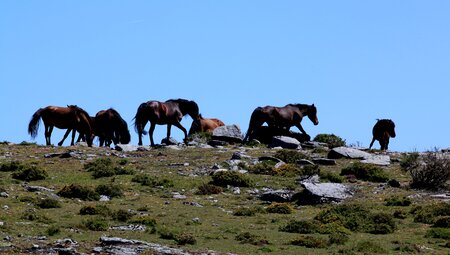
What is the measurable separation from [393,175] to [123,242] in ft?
63.0

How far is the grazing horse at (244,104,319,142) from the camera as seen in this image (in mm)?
50469

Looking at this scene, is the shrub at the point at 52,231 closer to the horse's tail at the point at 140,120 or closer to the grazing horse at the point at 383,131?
the horse's tail at the point at 140,120

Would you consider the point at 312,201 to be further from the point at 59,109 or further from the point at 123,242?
the point at 59,109

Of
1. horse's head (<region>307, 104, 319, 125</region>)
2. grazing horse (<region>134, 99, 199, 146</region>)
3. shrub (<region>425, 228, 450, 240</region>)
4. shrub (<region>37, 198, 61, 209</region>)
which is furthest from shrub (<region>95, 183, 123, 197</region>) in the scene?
horse's head (<region>307, 104, 319, 125</region>)

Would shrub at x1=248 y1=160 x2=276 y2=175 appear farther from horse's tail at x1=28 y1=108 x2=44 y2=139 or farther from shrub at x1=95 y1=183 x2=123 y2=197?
horse's tail at x1=28 y1=108 x2=44 y2=139

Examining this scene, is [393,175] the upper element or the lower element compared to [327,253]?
upper

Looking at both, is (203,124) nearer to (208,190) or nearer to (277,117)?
(277,117)

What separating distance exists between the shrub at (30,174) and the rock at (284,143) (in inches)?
604

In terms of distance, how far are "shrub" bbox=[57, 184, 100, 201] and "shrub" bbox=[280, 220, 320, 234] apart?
7.80 metres

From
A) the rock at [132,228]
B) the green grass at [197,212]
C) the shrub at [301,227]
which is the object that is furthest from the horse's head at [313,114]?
the rock at [132,228]

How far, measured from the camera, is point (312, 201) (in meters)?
32.6

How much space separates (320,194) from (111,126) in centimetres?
1932

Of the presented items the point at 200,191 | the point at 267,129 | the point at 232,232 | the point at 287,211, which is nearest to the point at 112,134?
the point at 267,129

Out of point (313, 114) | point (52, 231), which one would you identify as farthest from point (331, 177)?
point (313, 114)
